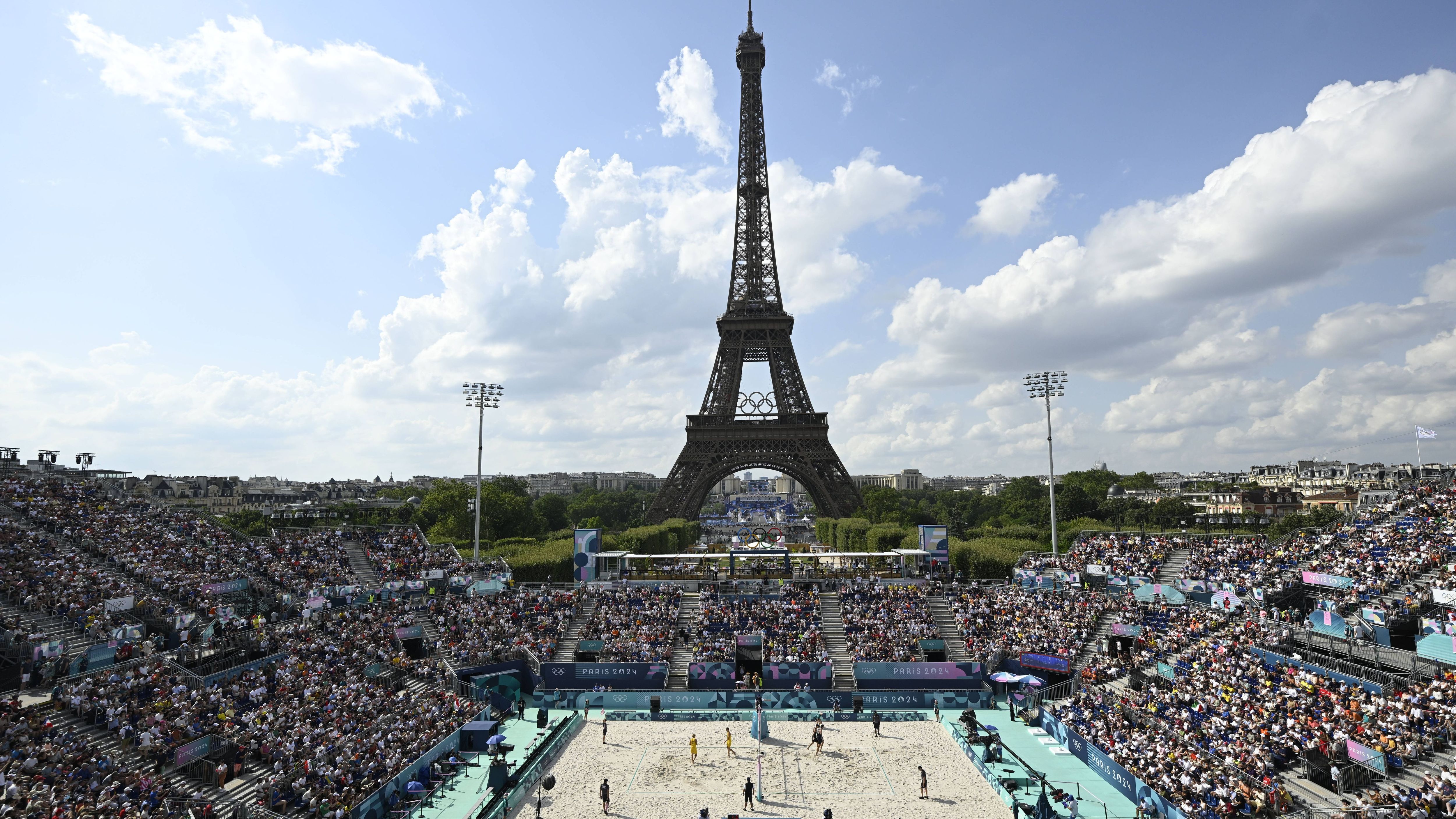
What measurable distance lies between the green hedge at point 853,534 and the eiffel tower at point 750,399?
1356mm

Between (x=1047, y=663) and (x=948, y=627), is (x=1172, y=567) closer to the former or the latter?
(x=1047, y=663)

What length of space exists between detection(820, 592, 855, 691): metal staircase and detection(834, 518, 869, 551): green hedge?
12825 mm

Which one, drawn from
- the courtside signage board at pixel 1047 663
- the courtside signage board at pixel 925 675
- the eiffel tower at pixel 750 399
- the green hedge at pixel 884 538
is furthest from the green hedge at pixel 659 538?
the courtside signage board at pixel 1047 663

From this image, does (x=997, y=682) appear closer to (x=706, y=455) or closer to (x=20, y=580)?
(x=706, y=455)

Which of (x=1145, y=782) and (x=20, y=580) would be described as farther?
(x=20, y=580)

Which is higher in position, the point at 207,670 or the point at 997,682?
the point at 207,670

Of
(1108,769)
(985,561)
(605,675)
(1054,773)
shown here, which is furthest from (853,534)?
(1108,769)

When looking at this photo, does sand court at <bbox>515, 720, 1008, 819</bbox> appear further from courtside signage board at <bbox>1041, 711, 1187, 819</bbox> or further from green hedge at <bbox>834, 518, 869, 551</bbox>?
green hedge at <bbox>834, 518, 869, 551</bbox>

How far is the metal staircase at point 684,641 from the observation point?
33.7m

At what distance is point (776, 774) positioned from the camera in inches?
946

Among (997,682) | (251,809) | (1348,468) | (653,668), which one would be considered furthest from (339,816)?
(1348,468)

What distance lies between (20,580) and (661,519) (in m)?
36.1

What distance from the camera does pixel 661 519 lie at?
183 feet

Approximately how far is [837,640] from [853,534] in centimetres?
1863
